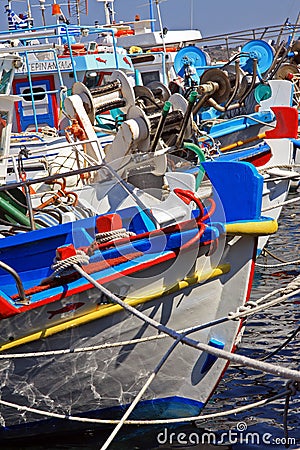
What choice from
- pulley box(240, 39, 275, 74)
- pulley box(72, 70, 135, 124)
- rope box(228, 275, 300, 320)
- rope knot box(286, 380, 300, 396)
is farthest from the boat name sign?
rope knot box(286, 380, 300, 396)

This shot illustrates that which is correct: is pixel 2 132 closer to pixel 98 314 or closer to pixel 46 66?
pixel 98 314

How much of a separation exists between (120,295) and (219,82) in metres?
5.14

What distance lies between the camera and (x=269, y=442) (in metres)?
6.17

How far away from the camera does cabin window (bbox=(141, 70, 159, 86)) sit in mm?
14594

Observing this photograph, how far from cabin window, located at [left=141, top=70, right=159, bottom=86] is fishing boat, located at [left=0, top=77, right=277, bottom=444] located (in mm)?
8769

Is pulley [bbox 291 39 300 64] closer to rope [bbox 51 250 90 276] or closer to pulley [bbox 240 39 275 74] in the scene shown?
pulley [bbox 240 39 275 74]

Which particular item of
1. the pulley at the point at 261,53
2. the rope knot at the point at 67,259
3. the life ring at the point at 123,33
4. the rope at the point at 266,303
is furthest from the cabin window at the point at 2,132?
the life ring at the point at 123,33

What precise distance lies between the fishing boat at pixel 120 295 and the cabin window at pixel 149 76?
28.8 ft

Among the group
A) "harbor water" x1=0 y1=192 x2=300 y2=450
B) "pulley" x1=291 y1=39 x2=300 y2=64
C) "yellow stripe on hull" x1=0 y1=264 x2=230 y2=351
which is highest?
"yellow stripe on hull" x1=0 y1=264 x2=230 y2=351

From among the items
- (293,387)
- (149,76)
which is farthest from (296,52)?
(293,387)

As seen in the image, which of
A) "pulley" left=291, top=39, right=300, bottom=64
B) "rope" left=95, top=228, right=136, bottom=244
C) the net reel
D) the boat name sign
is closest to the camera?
"rope" left=95, top=228, right=136, bottom=244

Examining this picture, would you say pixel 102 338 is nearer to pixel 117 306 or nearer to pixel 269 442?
pixel 117 306

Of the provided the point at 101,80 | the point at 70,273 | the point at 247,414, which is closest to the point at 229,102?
the point at 101,80

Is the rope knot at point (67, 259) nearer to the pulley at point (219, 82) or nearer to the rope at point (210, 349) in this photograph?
the rope at point (210, 349)
